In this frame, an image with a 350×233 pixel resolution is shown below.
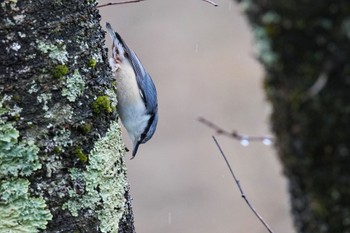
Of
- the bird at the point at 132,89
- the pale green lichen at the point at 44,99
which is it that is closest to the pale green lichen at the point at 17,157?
the pale green lichen at the point at 44,99

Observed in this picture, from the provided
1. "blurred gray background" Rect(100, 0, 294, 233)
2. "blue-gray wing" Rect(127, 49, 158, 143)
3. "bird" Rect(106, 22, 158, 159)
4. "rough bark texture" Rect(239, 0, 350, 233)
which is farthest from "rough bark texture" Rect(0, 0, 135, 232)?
"blurred gray background" Rect(100, 0, 294, 233)

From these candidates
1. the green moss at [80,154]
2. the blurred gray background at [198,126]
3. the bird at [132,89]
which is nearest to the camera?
the green moss at [80,154]

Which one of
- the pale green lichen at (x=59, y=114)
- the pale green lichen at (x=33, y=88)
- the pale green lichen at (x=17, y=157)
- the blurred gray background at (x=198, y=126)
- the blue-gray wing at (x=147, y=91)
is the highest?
the pale green lichen at (x=33, y=88)

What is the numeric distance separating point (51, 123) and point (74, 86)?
138mm

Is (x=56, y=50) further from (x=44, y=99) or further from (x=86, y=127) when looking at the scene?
(x=86, y=127)

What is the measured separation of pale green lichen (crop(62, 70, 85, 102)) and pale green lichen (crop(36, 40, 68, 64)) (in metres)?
0.06

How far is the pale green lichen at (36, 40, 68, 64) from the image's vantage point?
2066 mm

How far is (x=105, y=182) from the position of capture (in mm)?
2246

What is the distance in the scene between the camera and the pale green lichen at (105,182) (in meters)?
2.15

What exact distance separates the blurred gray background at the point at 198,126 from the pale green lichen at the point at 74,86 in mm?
4579

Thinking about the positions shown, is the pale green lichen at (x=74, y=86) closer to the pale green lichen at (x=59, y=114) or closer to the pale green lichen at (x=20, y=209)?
Result: the pale green lichen at (x=59, y=114)

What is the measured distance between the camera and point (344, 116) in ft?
3.32

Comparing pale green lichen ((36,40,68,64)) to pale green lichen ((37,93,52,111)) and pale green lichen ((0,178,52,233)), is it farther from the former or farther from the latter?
pale green lichen ((0,178,52,233))

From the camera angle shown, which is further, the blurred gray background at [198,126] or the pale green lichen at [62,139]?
the blurred gray background at [198,126]
